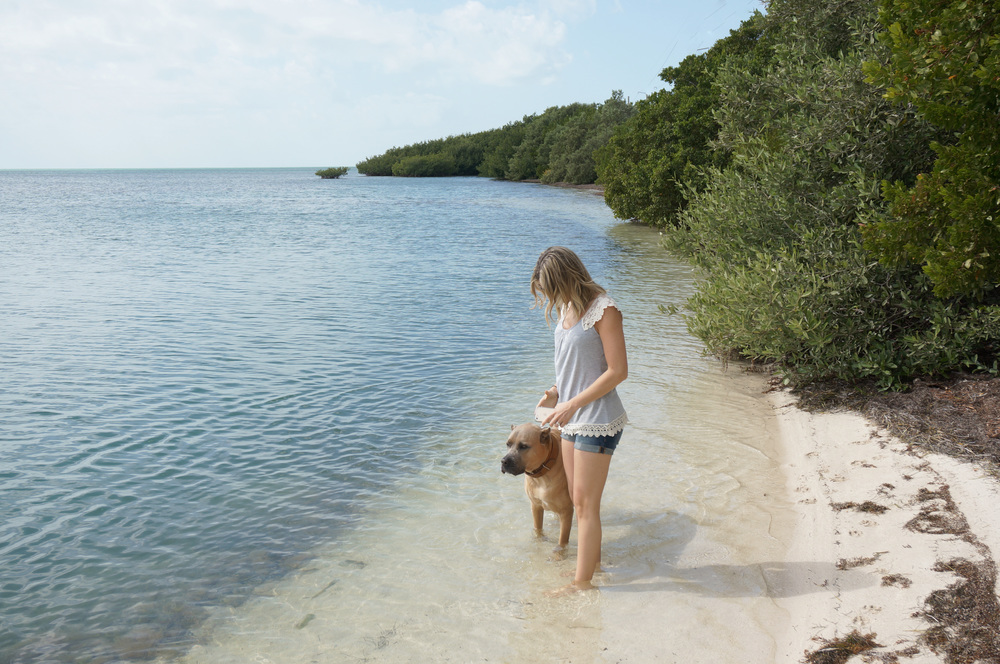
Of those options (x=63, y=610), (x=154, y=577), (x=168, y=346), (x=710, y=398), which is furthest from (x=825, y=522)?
(x=168, y=346)

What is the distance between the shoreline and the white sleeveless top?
1669mm

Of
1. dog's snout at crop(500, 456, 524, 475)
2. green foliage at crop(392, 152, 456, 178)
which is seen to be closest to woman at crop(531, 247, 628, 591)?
dog's snout at crop(500, 456, 524, 475)

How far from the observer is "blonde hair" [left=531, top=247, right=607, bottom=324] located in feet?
13.5

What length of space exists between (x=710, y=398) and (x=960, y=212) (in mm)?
3703

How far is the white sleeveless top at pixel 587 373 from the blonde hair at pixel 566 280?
0.07m

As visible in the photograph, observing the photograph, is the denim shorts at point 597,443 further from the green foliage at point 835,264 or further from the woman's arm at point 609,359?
→ the green foliage at point 835,264

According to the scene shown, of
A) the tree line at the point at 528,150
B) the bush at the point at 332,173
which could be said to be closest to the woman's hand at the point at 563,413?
the tree line at the point at 528,150

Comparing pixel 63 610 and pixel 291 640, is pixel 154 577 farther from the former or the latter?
pixel 291 640

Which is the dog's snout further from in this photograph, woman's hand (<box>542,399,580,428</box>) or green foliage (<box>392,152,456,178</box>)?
green foliage (<box>392,152,456,178</box>)

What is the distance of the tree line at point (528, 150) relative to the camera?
266 ft

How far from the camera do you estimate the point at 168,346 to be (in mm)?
12570

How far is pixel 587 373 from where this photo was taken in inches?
167

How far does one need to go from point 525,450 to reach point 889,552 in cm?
263

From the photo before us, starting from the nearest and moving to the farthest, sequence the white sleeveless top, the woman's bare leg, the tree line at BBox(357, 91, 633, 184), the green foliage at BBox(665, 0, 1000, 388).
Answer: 1. the white sleeveless top
2. the woman's bare leg
3. the green foliage at BBox(665, 0, 1000, 388)
4. the tree line at BBox(357, 91, 633, 184)
